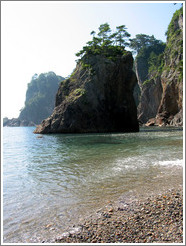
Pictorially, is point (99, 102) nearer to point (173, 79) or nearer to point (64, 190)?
point (173, 79)

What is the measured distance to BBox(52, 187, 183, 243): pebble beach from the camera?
4.52 m

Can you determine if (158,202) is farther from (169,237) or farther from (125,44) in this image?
(125,44)

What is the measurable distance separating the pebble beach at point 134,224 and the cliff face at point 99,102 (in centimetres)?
4282

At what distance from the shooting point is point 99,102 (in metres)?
51.2

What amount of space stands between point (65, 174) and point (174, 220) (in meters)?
7.05

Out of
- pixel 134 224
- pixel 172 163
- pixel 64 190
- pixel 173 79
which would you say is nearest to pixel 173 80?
pixel 173 79

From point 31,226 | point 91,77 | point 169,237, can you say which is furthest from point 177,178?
point 91,77

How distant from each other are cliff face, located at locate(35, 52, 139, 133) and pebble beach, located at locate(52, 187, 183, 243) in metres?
42.8

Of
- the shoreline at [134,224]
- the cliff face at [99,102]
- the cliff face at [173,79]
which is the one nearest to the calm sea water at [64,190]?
the shoreline at [134,224]

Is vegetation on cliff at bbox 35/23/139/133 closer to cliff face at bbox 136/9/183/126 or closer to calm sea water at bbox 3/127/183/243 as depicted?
cliff face at bbox 136/9/183/126

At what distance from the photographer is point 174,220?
16.6 feet

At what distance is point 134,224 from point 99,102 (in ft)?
153

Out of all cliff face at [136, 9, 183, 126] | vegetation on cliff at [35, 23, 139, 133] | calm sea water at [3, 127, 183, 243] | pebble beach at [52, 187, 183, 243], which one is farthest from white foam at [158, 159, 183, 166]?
cliff face at [136, 9, 183, 126]

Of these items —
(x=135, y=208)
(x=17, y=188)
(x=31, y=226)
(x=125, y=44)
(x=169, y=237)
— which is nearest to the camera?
(x=169, y=237)
